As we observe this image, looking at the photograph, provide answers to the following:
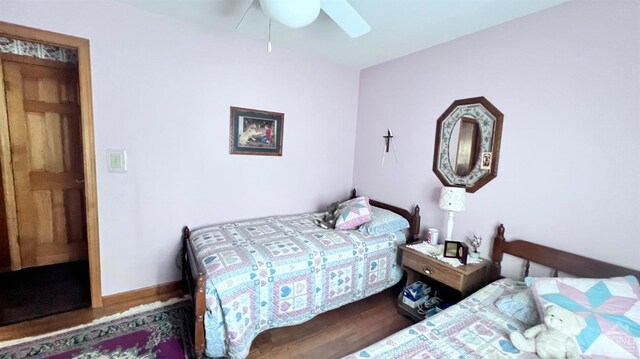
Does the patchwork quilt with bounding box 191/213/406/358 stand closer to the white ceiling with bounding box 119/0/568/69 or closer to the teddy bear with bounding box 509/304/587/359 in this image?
the teddy bear with bounding box 509/304/587/359

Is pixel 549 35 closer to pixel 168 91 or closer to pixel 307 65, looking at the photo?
pixel 307 65

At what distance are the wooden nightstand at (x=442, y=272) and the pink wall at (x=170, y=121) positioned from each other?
→ 1.49 m

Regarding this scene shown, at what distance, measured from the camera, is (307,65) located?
10.1 ft

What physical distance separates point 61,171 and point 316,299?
3.15 metres

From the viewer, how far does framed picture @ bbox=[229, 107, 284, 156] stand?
8.92 ft

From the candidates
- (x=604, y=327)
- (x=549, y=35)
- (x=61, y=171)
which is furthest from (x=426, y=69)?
(x=61, y=171)

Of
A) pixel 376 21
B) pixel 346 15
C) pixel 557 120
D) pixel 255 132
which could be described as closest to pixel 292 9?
pixel 346 15

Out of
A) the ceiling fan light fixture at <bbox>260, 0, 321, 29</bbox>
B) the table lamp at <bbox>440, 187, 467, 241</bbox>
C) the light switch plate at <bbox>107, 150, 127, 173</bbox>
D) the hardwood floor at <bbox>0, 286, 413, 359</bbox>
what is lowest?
the hardwood floor at <bbox>0, 286, 413, 359</bbox>

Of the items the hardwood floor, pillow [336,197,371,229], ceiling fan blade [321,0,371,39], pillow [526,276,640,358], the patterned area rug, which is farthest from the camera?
pillow [336,197,371,229]

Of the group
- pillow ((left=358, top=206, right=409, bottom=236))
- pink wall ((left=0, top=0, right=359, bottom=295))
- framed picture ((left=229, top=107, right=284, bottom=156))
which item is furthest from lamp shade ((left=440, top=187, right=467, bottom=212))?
framed picture ((left=229, top=107, right=284, bottom=156))

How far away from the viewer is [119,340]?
6.39 ft

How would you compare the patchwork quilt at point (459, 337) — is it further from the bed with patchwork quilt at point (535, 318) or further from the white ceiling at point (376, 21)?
the white ceiling at point (376, 21)

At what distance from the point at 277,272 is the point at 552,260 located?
1.88 m

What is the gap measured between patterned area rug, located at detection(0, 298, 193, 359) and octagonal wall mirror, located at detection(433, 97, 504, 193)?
2516 mm
